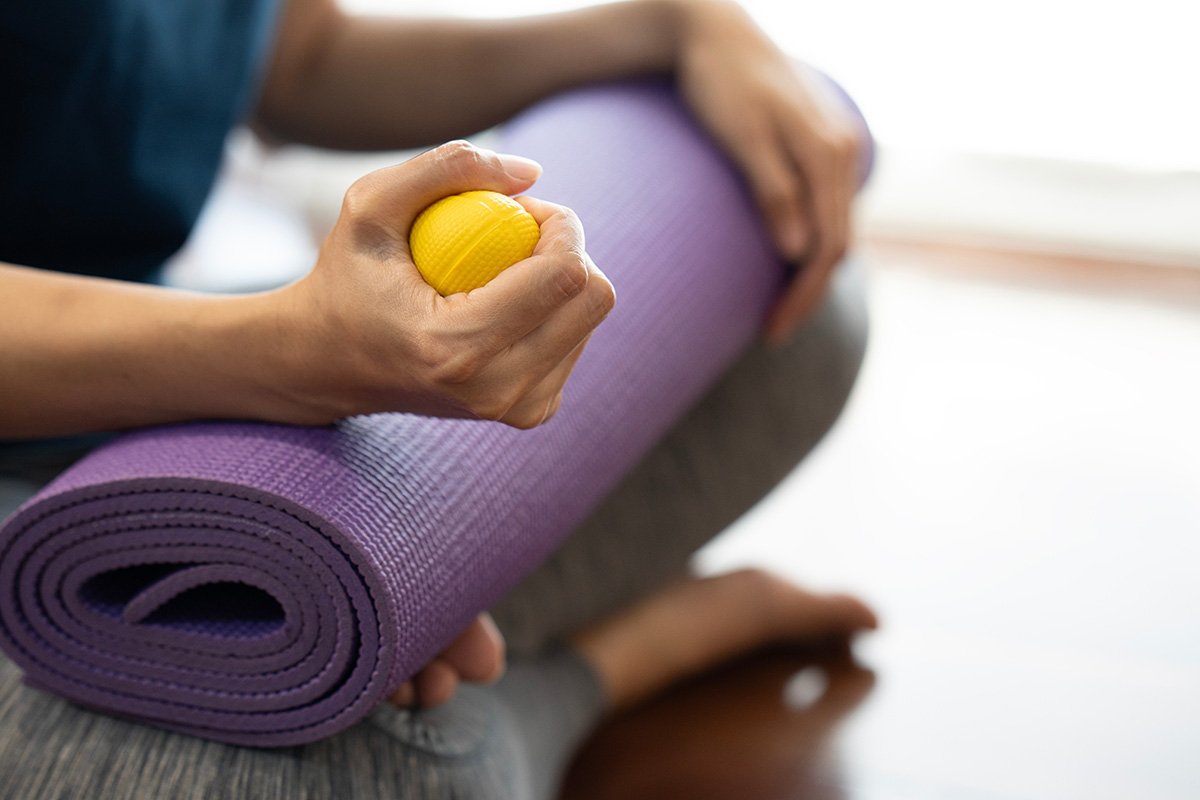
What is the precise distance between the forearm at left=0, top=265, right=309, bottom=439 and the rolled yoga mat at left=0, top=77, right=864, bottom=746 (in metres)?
0.02

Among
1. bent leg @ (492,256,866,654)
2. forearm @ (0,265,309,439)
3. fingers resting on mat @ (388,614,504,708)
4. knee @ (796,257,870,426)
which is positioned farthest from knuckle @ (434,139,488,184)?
knee @ (796,257,870,426)

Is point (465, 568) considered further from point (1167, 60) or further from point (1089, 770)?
point (1167, 60)

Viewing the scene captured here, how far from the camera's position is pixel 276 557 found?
19.7 inches

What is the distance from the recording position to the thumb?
0.42 meters

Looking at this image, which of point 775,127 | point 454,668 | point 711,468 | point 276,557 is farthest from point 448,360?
point 711,468

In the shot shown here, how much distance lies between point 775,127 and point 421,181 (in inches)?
19.3

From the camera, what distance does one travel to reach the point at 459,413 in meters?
0.47

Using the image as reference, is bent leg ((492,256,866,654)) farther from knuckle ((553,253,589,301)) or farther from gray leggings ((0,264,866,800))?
knuckle ((553,253,589,301))

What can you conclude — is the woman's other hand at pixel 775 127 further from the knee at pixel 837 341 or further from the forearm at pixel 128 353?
the forearm at pixel 128 353

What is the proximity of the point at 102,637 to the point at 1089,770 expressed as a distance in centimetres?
82

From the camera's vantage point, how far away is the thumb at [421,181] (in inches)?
16.6

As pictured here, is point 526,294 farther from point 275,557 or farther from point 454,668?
point 454,668

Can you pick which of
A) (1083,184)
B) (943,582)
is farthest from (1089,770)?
(1083,184)

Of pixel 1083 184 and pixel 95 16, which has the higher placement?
pixel 95 16
